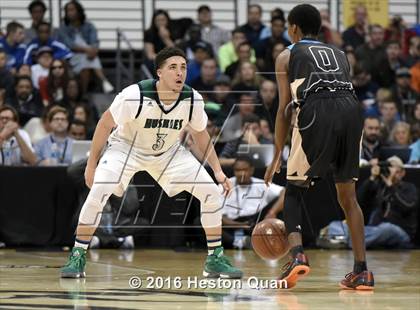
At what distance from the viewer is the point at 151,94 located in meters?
9.37

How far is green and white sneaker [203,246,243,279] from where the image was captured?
9328 millimetres

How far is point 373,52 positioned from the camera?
18344mm

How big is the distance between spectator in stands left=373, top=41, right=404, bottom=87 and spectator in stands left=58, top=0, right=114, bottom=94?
453 centimetres

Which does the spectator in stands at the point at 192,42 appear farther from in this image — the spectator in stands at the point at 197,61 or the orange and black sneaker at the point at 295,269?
the orange and black sneaker at the point at 295,269

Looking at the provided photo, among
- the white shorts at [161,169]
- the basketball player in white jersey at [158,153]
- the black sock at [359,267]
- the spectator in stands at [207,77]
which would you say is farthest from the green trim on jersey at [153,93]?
the spectator in stands at [207,77]

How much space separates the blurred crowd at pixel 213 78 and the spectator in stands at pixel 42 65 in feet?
0.05

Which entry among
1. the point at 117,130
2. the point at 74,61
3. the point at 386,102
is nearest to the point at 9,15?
the point at 74,61

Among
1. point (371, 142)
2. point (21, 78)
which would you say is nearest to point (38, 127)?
point (21, 78)

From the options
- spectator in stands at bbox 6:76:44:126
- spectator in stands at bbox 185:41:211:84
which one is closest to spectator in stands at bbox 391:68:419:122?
spectator in stands at bbox 185:41:211:84

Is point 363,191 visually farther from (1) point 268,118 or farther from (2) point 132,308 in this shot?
(2) point 132,308

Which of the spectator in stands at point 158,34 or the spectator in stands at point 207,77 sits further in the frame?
the spectator in stands at point 158,34

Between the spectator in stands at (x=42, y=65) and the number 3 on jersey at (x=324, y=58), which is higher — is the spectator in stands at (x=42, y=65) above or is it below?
below

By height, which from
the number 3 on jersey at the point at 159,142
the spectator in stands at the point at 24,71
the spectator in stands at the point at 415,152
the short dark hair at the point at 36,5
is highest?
the short dark hair at the point at 36,5

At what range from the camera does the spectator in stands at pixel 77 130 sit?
568 inches
